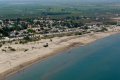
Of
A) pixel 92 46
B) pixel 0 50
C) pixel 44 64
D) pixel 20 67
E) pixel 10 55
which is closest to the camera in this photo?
pixel 20 67

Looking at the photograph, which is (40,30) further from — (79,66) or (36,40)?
(79,66)

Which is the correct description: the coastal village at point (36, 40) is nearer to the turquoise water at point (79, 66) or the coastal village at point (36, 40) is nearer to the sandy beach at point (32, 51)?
the sandy beach at point (32, 51)

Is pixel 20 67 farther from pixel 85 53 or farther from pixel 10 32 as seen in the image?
pixel 10 32

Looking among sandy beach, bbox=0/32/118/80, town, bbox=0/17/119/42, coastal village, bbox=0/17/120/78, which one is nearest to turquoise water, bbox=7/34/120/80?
sandy beach, bbox=0/32/118/80

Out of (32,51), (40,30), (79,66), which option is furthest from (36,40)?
(79,66)

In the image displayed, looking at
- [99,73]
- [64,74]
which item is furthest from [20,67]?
[99,73]
